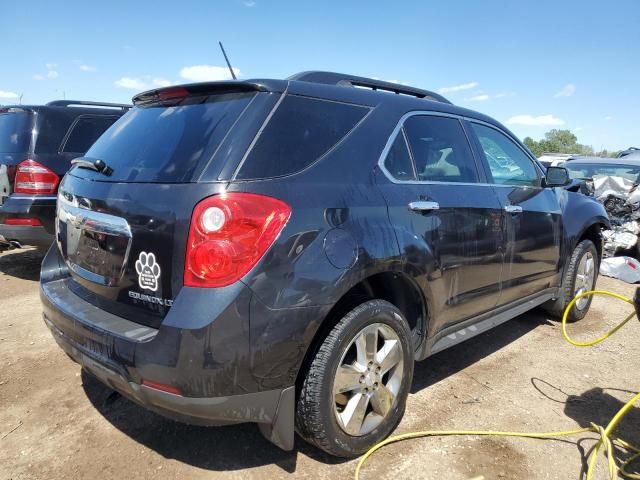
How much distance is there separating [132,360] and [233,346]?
42 centimetres

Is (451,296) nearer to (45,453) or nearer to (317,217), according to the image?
(317,217)

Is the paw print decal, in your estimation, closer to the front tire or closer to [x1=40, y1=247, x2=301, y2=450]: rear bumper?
[x1=40, y1=247, x2=301, y2=450]: rear bumper

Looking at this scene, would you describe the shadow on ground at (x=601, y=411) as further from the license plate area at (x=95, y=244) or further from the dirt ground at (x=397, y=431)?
the license plate area at (x=95, y=244)

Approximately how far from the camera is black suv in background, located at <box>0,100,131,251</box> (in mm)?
4816

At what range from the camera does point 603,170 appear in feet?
30.7

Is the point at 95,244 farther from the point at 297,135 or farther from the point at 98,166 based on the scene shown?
the point at 297,135

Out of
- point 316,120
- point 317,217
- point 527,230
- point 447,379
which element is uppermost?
point 316,120

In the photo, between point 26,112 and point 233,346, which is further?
point 26,112

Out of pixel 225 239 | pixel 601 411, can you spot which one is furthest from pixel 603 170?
pixel 225 239

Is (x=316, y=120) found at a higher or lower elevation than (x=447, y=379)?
higher

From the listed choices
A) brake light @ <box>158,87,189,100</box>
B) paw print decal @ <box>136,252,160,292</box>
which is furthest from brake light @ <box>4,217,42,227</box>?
paw print decal @ <box>136,252,160,292</box>

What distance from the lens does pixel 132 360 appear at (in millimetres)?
1899

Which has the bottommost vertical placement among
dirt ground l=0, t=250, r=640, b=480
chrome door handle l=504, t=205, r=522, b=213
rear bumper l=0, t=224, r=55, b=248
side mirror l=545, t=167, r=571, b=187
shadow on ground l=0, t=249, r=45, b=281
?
dirt ground l=0, t=250, r=640, b=480

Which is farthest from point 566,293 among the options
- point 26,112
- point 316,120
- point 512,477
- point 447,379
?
point 26,112
